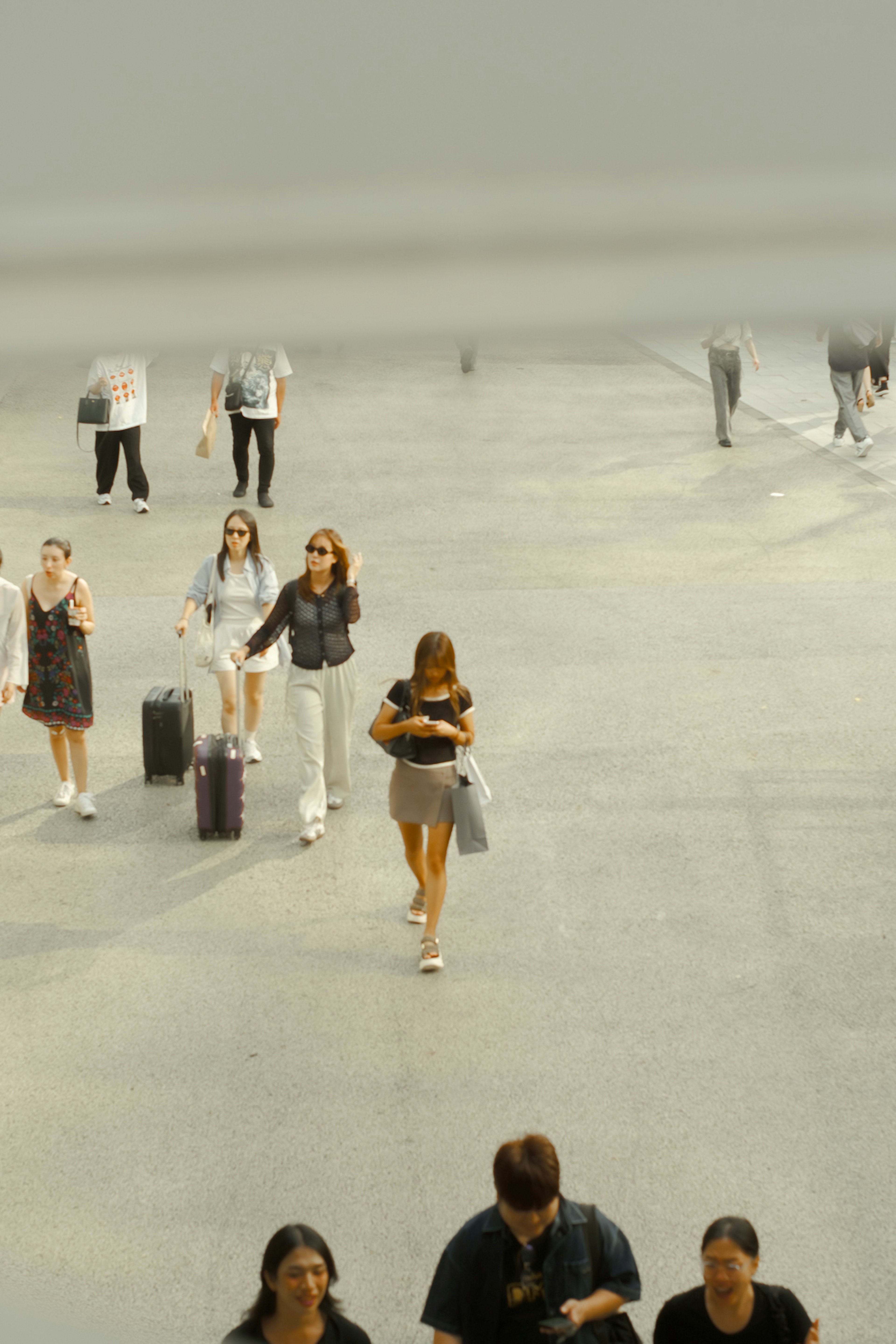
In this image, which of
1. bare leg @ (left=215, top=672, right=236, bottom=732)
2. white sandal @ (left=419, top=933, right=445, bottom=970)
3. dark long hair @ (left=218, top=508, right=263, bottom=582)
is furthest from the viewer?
bare leg @ (left=215, top=672, right=236, bottom=732)

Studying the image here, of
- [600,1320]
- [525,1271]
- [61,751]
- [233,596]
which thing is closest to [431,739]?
[233,596]

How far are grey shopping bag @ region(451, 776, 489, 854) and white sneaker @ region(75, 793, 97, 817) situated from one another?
9.78ft

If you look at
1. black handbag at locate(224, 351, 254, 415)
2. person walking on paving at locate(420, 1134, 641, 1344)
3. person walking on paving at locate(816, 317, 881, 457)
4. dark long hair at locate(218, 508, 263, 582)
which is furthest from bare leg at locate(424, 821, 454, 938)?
person walking on paving at locate(816, 317, 881, 457)

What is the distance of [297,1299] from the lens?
13.1 ft

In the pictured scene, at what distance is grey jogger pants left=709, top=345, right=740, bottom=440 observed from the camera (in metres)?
16.4

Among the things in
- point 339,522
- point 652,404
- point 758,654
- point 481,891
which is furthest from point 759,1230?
point 652,404

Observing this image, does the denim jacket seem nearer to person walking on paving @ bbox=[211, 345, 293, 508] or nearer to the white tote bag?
the white tote bag

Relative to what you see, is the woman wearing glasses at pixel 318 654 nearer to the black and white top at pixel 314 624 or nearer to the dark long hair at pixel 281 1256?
the black and white top at pixel 314 624

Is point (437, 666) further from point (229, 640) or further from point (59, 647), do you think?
point (59, 647)

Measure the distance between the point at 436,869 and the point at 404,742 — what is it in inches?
28.8

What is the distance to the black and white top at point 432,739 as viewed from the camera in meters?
6.93

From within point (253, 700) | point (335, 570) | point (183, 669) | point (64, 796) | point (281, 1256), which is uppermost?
point (335, 570)

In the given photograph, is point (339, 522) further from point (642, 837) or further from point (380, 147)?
point (380, 147)

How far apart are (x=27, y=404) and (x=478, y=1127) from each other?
15.8 m
